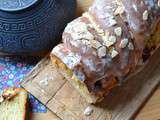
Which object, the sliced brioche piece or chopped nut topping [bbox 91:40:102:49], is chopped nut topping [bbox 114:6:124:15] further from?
the sliced brioche piece

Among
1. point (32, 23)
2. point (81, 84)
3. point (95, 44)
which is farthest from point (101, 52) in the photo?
point (32, 23)

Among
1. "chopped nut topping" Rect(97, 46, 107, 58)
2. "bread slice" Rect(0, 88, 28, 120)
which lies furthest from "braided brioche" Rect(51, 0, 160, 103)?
"bread slice" Rect(0, 88, 28, 120)

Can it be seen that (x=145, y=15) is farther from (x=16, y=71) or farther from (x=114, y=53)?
(x=16, y=71)

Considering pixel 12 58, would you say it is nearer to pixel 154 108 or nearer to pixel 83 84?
pixel 83 84

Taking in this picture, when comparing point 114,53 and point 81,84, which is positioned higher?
point 114,53

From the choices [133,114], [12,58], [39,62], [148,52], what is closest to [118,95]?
[133,114]
